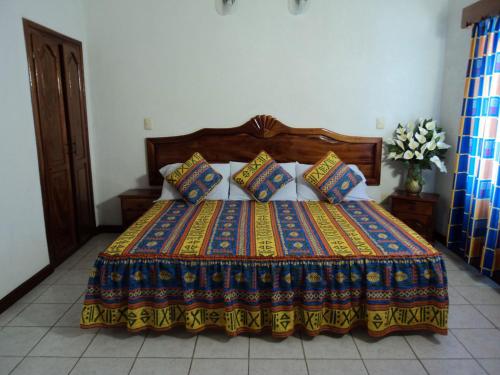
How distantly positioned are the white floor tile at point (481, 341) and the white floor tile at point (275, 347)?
0.99 m

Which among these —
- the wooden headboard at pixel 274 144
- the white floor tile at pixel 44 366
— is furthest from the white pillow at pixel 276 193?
the white floor tile at pixel 44 366

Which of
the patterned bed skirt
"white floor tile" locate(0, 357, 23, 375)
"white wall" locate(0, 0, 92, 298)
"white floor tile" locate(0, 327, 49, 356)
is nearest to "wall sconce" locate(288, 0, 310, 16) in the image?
"white wall" locate(0, 0, 92, 298)

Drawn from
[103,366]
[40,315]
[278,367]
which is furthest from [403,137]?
[40,315]

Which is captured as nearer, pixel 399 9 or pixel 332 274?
pixel 332 274

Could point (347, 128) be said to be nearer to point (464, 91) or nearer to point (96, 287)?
point (464, 91)

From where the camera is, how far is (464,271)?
3.23 meters

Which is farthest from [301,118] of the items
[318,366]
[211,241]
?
[318,366]

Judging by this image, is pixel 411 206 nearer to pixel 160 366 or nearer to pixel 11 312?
pixel 160 366

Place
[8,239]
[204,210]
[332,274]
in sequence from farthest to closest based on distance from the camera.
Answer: [204,210]
[8,239]
[332,274]

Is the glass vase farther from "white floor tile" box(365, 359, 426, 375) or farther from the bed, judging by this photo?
"white floor tile" box(365, 359, 426, 375)

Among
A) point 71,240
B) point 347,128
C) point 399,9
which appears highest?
point 399,9

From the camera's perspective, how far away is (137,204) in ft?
12.3

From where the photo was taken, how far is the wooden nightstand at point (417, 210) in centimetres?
359

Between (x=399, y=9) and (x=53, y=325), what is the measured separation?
396cm
